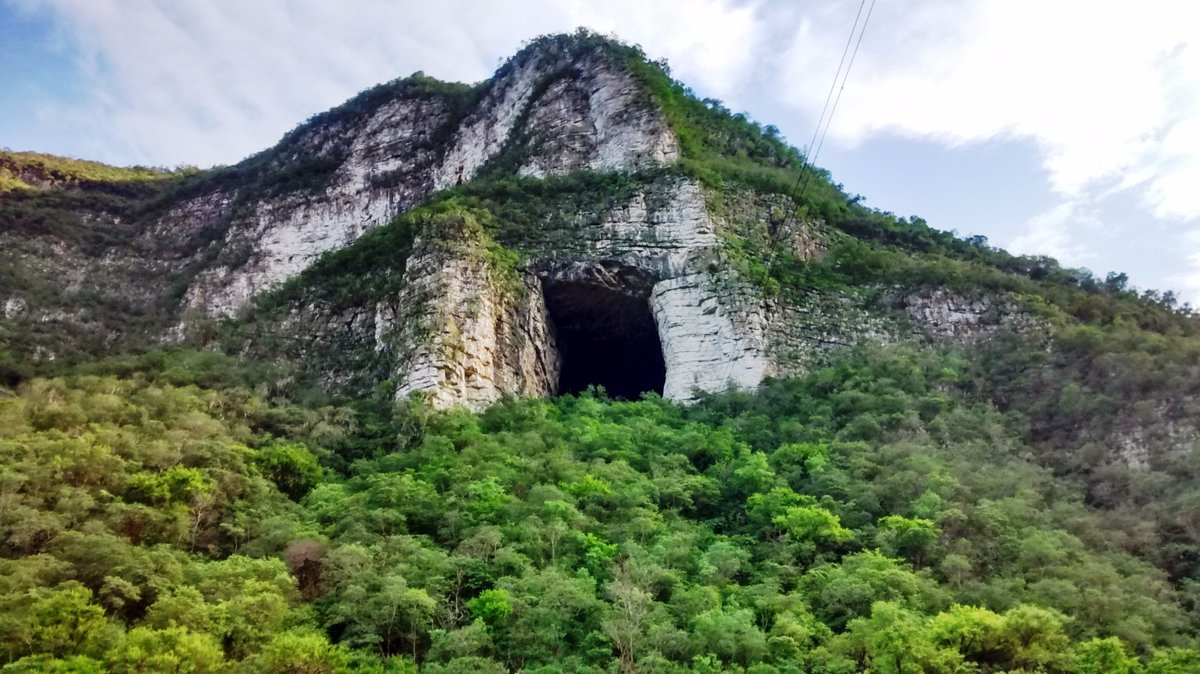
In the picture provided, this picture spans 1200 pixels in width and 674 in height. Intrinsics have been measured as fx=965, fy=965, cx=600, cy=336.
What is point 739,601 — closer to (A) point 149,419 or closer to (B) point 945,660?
(B) point 945,660

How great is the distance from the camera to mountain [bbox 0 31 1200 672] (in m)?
11.3

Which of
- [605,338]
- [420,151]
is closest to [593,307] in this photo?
[605,338]

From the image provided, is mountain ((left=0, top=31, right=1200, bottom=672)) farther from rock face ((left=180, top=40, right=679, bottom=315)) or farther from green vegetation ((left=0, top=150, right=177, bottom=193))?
green vegetation ((left=0, top=150, right=177, bottom=193))

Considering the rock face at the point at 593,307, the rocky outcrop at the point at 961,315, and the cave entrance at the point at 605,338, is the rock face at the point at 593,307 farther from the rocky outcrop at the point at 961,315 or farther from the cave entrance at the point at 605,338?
the rocky outcrop at the point at 961,315

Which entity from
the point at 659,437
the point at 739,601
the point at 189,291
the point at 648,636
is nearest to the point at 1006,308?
the point at 659,437

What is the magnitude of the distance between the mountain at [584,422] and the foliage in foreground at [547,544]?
60 millimetres

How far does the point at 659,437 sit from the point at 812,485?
365cm

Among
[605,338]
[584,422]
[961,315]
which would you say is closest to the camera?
[584,422]

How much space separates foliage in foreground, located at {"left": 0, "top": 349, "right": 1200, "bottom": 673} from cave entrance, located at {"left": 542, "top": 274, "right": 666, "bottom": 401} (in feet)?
21.4

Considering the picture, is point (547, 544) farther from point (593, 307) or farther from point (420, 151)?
point (420, 151)

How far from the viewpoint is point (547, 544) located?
13.4 metres

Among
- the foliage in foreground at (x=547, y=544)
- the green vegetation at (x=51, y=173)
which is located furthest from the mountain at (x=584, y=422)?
the green vegetation at (x=51, y=173)

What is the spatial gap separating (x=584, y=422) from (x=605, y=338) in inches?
332

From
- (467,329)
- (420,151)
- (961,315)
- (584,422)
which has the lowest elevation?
(584,422)
